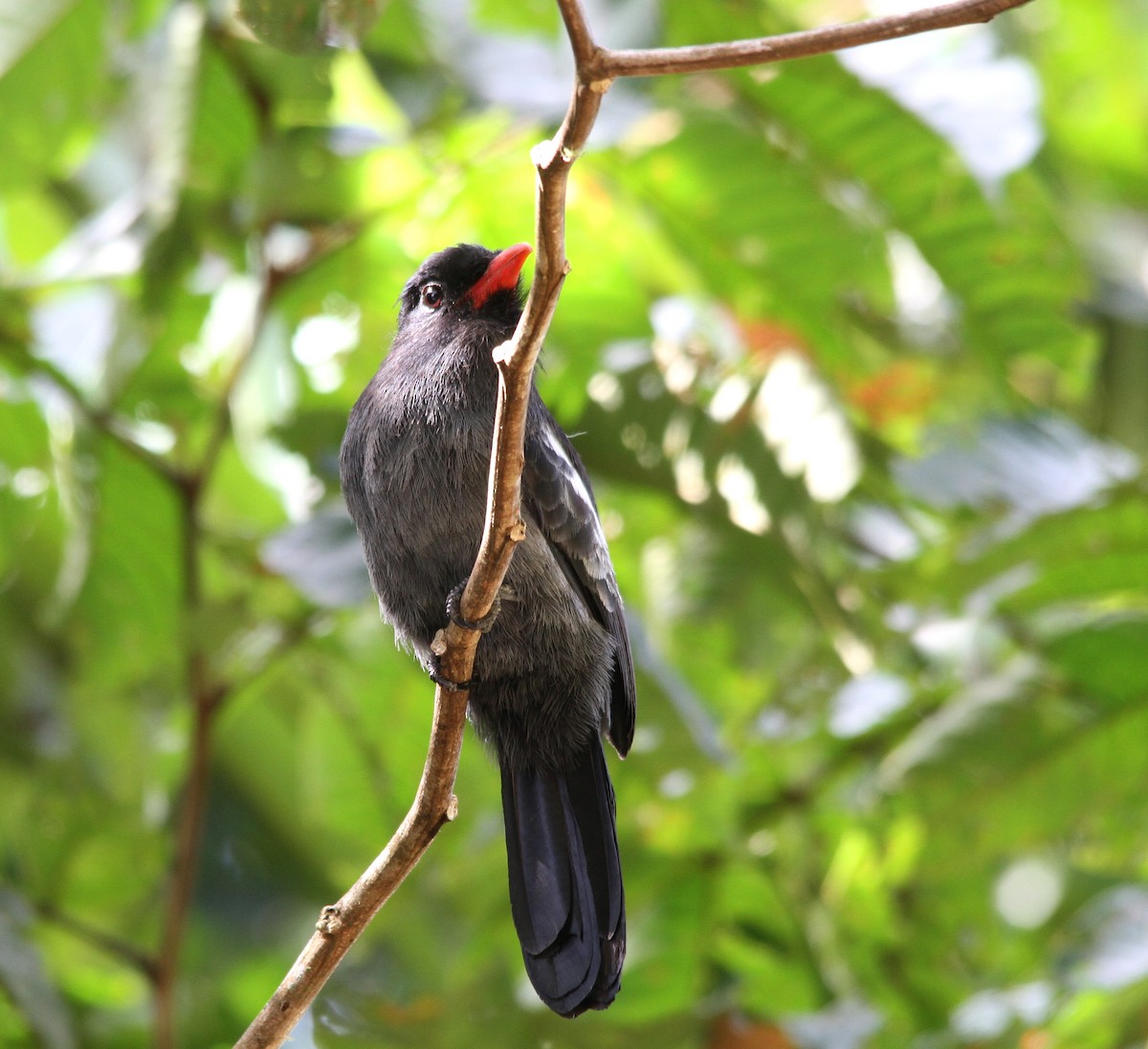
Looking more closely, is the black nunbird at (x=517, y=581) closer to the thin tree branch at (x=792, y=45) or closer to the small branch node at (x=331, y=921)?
the small branch node at (x=331, y=921)

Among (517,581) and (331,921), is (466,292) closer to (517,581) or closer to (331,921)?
(517,581)

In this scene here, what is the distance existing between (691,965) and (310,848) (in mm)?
1007

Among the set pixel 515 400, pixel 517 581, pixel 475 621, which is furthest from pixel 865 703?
pixel 515 400

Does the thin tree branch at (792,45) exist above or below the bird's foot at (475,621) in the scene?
above

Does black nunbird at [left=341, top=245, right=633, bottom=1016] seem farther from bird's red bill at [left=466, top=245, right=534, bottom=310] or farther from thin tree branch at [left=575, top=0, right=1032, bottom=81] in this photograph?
thin tree branch at [left=575, top=0, right=1032, bottom=81]

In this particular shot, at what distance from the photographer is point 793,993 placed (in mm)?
3824

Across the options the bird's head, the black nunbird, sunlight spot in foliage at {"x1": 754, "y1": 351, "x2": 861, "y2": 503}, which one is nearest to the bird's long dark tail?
the black nunbird

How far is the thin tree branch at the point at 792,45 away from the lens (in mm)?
1123

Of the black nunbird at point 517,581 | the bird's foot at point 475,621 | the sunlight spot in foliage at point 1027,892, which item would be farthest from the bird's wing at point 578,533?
the sunlight spot in foliage at point 1027,892

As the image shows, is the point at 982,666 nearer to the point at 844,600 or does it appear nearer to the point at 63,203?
the point at 844,600

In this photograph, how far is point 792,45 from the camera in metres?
1.14

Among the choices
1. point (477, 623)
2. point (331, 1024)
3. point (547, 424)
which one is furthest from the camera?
point (331, 1024)

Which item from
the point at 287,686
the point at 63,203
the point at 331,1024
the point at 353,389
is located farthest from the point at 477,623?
the point at 63,203

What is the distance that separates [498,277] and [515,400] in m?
0.98
